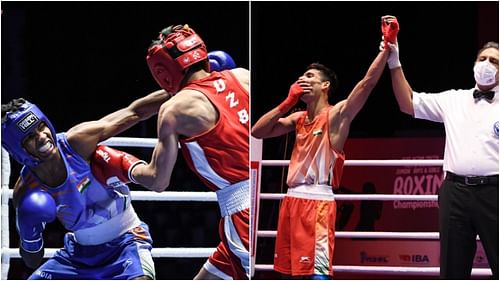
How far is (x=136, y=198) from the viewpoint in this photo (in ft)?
11.5

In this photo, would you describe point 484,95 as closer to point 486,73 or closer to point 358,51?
point 486,73

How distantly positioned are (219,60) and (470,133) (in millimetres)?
1115

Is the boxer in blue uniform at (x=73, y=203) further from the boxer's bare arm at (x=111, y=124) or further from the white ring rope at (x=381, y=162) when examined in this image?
the white ring rope at (x=381, y=162)

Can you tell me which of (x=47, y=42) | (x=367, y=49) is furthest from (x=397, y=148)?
(x=47, y=42)

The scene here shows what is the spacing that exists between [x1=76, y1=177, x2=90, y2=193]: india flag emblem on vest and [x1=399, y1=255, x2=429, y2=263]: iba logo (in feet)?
7.72

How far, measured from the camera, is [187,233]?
4.02 m

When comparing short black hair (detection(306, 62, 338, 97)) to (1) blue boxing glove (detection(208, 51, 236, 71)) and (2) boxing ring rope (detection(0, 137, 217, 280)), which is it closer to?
(1) blue boxing glove (detection(208, 51, 236, 71))

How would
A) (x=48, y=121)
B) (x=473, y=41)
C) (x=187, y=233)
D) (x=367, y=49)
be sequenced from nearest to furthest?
(x=48, y=121) < (x=187, y=233) < (x=367, y=49) < (x=473, y=41)

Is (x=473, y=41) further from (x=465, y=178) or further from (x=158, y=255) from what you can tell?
(x=158, y=255)

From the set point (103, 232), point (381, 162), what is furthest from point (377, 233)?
point (103, 232)

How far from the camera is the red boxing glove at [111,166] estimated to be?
10.2ft

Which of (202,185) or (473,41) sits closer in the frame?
(202,185)

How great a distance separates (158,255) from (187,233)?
0.47 m

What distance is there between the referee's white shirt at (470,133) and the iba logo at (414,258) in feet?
5.18
